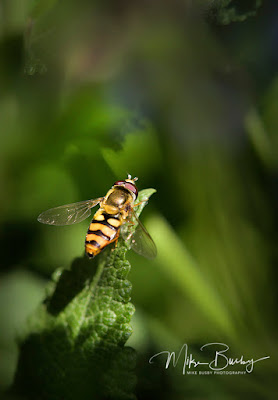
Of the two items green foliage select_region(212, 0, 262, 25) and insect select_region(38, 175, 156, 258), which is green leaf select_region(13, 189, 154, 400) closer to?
insect select_region(38, 175, 156, 258)

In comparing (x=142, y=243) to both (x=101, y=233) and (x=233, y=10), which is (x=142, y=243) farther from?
(x=233, y=10)

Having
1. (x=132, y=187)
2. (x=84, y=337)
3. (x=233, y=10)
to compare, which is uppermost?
(x=233, y=10)

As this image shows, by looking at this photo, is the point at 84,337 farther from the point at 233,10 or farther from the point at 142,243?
the point at 233,10

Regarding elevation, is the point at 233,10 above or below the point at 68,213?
above

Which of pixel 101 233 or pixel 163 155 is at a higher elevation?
pixel 163 155

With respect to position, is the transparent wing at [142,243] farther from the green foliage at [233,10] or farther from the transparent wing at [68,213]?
the green foliage at [233,10]

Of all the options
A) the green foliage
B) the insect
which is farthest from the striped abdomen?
the green foliage

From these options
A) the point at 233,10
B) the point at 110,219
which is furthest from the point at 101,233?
the point at 233,10

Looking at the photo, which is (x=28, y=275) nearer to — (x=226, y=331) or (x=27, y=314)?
(x=27, y=314)
